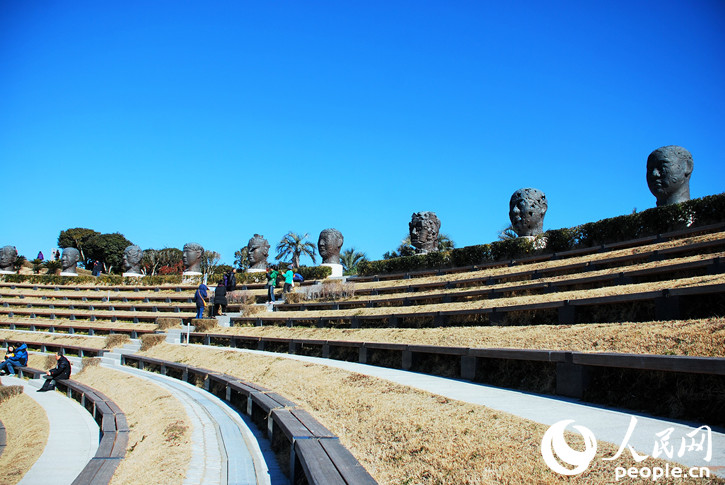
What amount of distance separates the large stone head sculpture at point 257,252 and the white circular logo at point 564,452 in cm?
3123

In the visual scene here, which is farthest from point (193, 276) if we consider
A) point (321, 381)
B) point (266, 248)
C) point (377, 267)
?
point (321, 381)

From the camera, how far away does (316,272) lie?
2831 centimetres

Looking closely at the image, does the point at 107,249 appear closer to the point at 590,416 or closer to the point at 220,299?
the point at 220,299

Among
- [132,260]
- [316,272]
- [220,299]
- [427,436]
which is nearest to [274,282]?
[220,299]

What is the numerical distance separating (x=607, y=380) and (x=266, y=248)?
30.1 metres

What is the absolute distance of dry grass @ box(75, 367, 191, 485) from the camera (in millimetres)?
5031

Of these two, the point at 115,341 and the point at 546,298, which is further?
the point at 115,341

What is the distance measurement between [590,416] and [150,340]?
658 inches

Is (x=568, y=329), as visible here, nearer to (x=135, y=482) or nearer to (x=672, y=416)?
(x=672, y=416)

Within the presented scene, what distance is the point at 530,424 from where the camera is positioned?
4512 millimetres

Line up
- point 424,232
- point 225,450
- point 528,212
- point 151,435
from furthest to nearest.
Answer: point 424,232, point 528,212, point 151,435, point 225,450

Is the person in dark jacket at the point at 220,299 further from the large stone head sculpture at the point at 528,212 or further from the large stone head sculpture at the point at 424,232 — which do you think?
the large stone head sculpture at the point at 528,212

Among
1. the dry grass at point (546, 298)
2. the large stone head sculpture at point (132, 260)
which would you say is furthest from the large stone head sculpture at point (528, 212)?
the large stone head sculpture at point (132, 260)

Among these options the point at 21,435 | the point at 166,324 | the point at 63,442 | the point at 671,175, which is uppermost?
the point at 671,175
